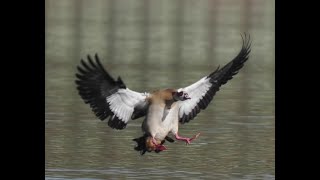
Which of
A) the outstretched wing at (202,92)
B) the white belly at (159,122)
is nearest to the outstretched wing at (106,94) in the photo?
the white belly at (159,122)

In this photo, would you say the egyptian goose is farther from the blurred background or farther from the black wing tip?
the blurred background

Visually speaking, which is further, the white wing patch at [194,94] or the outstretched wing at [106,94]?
the white wing patch at [194,94]

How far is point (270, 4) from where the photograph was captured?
20484 millimetres

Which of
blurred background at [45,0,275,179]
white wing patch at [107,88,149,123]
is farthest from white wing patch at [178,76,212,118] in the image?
blurred background at [45,0,275,179]

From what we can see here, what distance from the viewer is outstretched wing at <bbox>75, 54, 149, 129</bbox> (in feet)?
17.4

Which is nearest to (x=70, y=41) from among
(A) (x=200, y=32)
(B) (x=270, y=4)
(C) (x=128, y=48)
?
(C) (x=128, y=48)

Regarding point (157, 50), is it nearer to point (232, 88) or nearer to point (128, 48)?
point (128, 48)

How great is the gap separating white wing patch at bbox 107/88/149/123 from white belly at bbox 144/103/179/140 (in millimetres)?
193

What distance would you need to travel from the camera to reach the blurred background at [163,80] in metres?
6.13

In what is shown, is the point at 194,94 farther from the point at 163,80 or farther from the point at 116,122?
the point at 163,80

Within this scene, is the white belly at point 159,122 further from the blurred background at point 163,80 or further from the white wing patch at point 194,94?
the blurred background at point 163,80

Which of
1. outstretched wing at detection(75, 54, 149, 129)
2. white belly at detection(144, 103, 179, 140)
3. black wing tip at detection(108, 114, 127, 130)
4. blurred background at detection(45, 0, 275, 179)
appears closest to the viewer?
white belly at detection(144, 103, 179, 140)

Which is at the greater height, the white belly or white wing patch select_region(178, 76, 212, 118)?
white wing patch select_region(178, 76, 212, 118)

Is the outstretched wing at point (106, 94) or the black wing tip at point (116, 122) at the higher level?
the outstretched wing at point (106, 94)
